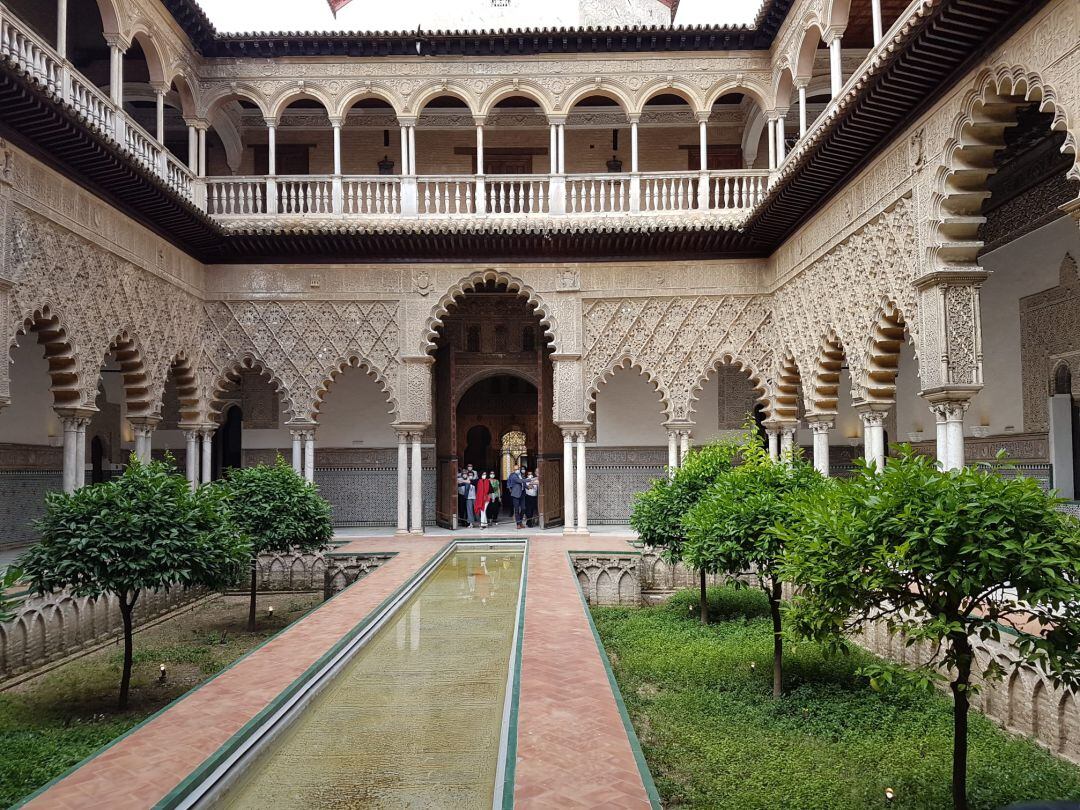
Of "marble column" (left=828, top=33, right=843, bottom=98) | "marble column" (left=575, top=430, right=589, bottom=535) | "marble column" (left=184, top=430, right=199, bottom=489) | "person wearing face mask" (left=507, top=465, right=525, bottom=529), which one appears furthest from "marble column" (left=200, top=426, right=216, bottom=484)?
"marble column" (left=828, top=33, right=843, bottom=98)

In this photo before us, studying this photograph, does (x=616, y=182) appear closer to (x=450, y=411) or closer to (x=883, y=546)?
(x=450, y=411)

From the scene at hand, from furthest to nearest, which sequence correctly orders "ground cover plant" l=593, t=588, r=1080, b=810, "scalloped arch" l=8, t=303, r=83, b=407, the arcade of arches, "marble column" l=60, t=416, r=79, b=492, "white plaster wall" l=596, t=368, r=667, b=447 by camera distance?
"white plaster wall" l=596, t=368, r=667, b=447
"marble column" l=60, t=416, r=79, b=492
"scalloped arch" l=8, t=303, r=83, b=407
the arcade of arches
"ground cover plant" l=593, t=588, r=1080, b=810

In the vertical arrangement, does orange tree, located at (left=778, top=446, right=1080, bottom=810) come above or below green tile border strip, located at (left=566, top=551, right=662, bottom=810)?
above

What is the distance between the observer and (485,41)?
40.6ft

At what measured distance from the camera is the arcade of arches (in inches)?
283

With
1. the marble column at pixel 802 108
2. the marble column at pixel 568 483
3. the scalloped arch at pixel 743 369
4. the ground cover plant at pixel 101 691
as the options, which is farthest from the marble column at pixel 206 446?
the marble column at pixel 802 108

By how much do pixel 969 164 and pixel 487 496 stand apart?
32.5ft

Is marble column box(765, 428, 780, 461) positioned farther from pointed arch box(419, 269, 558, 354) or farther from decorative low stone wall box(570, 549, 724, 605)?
pointed arch box(419, 269, 558, 354)

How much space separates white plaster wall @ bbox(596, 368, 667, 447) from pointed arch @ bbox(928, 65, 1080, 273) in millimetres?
8107

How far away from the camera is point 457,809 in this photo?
3.48m

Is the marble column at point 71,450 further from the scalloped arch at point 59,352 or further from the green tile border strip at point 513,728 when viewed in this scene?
the green tile border strip at point 513,728

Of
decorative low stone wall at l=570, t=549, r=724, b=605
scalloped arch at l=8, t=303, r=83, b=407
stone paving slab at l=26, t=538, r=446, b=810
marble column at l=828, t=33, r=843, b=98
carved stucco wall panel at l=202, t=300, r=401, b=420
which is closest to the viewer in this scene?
stone paving slab at l=26, t=538, r=446, b=810

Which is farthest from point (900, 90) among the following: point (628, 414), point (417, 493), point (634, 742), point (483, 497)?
point (483, 497)

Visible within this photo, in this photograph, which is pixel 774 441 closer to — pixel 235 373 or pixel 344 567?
pixel 344 567
